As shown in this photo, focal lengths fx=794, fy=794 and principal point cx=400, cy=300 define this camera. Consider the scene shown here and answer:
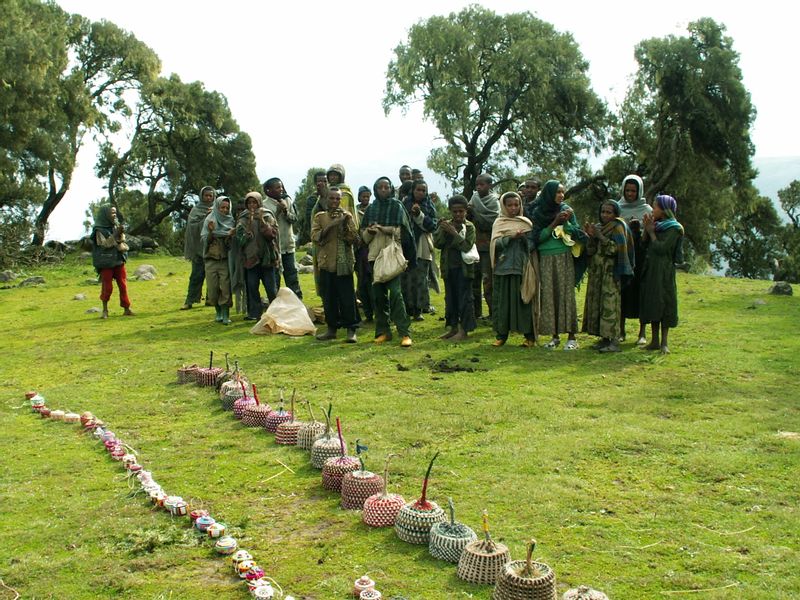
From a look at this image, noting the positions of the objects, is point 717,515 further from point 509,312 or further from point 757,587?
point 509,312

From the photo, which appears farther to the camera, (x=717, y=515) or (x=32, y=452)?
(x=32, y=452)

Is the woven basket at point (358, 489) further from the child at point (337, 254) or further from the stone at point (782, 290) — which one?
the stone at point (782, 290)

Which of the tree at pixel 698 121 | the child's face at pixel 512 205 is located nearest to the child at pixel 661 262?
the child's face at pixel 512 205

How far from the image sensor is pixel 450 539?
461cm

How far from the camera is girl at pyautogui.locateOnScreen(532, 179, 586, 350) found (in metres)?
10.7

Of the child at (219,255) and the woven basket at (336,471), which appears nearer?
the woven basket at (336,471)

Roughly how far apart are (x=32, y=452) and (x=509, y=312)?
6.31 metres

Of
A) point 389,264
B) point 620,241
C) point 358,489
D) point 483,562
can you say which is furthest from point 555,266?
point 483,562

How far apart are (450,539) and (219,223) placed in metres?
10.6

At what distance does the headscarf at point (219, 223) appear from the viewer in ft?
46.6

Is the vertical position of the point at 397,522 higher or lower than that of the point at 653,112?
lower

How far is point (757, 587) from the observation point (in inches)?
164

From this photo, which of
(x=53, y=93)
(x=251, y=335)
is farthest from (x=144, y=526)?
(x=53, y=93)

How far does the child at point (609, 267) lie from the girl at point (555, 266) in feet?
0.84
